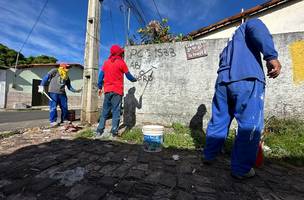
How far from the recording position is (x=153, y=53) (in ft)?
16.8

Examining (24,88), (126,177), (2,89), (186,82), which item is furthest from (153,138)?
(24,88)

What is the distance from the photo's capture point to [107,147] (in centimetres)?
345

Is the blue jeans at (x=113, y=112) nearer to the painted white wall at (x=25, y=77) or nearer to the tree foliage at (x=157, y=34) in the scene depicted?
the tree foliage at (x=157, y=34)

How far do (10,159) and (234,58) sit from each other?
10.1 ft

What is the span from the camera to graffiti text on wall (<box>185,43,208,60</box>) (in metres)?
4.70

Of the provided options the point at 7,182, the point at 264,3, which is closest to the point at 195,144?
the point at 7,182

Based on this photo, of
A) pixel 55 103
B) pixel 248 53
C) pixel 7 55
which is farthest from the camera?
pixel 7 55

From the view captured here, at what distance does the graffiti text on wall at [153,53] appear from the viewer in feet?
16.4

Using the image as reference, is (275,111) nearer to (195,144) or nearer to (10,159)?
(195,144)

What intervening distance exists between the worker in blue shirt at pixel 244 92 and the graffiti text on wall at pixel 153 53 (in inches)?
97.9

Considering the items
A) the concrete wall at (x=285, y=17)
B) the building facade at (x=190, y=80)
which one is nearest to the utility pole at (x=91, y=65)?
the building facade at (x=190, y=80)

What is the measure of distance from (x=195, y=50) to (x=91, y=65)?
2710mm

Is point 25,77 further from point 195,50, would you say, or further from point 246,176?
point 246,176

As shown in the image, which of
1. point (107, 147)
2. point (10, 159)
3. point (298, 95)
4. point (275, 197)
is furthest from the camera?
point (298, 95)
